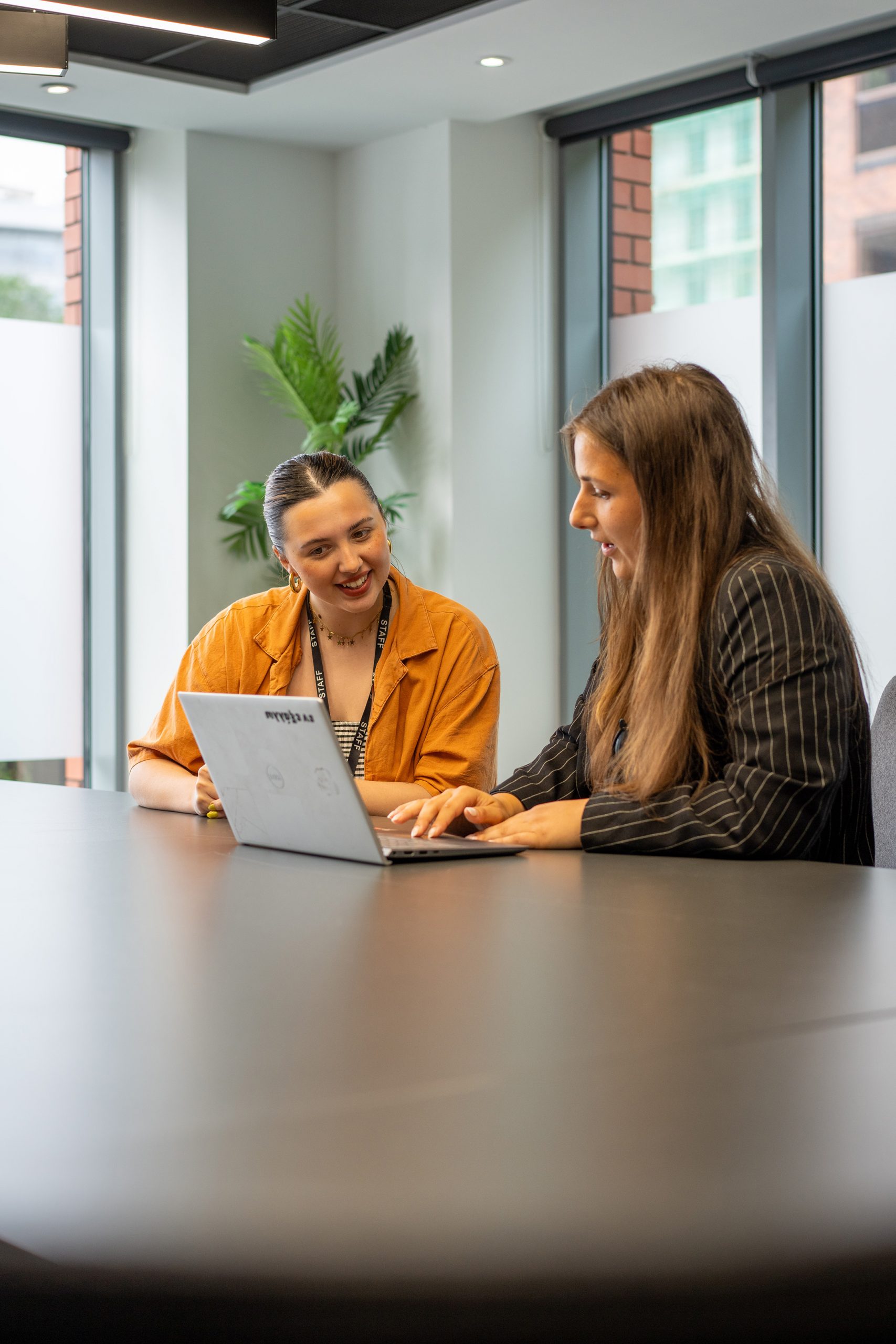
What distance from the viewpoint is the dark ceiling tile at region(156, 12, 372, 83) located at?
4539 millimetres

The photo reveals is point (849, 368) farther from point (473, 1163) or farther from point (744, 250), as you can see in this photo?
point (473, 1163)

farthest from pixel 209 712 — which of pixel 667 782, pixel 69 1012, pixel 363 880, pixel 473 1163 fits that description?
pixel 473 1163

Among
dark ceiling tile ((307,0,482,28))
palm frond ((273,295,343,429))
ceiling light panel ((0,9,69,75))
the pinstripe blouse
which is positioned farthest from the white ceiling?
the pinstripe blouse

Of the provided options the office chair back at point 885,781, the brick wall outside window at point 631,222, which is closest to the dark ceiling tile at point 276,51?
the brick wall outside window at point 631,222

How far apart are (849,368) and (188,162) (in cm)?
263

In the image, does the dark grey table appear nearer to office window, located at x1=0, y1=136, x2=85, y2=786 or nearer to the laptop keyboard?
the laptop keyboard

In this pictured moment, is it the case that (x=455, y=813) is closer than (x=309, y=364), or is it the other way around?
(x=455, y=813)

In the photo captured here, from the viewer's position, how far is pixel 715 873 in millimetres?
1433

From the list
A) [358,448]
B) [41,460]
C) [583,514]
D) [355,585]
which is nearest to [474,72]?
[358,448]

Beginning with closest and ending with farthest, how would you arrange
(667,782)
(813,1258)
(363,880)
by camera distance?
(813,1258), (363,880), (667,782)

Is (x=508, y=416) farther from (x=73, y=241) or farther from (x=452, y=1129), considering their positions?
(x=452, y=1129)

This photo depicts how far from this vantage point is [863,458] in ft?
15.9

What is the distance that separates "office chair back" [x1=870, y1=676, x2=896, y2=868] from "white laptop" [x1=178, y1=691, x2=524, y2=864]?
2.13ft

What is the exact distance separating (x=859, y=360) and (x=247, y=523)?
236cm
